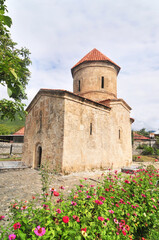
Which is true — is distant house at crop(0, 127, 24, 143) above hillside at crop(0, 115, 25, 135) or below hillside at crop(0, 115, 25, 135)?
below

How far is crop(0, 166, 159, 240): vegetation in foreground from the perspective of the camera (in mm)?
1654

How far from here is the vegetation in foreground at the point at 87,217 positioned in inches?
65.1

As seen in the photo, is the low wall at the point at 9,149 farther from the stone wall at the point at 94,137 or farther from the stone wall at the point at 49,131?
the stone wall at the point at 94,137

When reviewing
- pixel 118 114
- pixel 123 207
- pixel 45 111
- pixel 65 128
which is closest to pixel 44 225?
pixel 123 207

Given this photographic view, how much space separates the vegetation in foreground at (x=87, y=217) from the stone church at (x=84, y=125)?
4.49 m

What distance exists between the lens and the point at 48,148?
7918 millimetres

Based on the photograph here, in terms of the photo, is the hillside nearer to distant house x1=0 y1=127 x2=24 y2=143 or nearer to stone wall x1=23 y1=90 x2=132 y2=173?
distant house x1=0 y1=127 x2=24 y2=143

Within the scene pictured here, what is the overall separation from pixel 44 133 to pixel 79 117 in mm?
2552

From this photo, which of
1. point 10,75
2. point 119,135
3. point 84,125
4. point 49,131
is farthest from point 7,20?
point 119,135

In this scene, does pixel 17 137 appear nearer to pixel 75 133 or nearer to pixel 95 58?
pixel 95 58

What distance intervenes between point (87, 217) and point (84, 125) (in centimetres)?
654

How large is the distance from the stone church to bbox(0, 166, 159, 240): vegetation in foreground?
14.7 ft

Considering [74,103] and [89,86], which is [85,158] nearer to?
[74,103]

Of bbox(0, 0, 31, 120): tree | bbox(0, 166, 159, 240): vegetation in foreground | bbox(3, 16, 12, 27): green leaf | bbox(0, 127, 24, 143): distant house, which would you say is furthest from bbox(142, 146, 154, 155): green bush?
bbox(3, 16, 12, 27): green leaf
